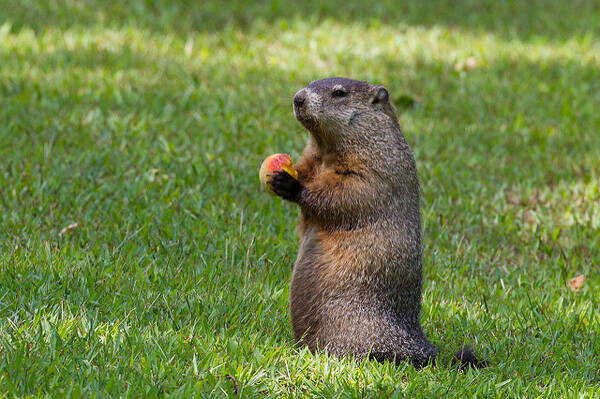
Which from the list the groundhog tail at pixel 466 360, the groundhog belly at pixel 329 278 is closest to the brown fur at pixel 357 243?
the groundhog belly at pixel 329 278

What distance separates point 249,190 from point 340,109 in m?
2.13

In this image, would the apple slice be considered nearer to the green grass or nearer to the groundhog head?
the groundhog head

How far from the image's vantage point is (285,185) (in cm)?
403

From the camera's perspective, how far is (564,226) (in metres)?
6.34

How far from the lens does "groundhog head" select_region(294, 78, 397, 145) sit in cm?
416

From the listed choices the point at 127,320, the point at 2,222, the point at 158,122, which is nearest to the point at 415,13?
the point at 158,122

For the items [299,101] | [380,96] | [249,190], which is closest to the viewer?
[299,101]

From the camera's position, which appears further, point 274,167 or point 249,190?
point 249,190

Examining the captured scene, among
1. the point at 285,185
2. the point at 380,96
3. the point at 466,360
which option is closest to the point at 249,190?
the point at 380,96

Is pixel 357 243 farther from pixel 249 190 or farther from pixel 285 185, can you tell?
pixel 249 190

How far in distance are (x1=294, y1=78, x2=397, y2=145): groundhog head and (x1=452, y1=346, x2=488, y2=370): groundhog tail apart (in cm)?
117

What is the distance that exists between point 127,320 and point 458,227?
2.89 meters

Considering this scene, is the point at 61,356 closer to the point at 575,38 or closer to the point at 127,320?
the point at 127,320

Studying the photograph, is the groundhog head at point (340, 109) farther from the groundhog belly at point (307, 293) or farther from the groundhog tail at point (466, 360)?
the groundhog tail at point (466, 360)
